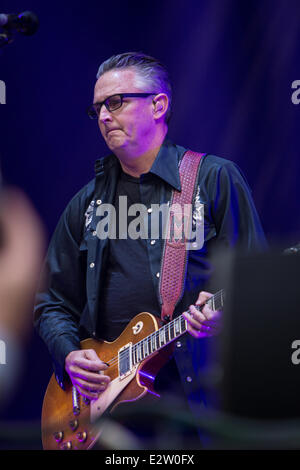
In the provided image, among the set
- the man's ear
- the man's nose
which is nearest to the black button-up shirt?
the man's ear

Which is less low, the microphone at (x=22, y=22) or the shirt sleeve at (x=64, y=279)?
the microphone at (x=22, y=22)

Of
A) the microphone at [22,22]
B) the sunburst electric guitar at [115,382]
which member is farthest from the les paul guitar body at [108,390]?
the microphone at [22,22]

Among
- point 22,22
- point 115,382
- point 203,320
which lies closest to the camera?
point 22,22

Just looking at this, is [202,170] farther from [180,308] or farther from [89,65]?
[89,65]

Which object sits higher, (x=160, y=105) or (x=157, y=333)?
(x=160, y=105)

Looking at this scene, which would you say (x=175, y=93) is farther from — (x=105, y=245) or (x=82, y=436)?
(x=82, y=436)

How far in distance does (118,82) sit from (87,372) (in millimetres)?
1044

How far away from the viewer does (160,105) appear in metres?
2.21

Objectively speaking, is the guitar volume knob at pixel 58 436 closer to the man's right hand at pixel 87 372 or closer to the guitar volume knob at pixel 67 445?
the guitar volume knob at pixel 67 445

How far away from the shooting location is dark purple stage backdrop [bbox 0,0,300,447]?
7.06 ft

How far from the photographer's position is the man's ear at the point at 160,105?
2.20 meters

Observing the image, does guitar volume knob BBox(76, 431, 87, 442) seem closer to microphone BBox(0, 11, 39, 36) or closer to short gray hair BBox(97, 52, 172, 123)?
short gray hair BBox(97, 52, 172, 123)

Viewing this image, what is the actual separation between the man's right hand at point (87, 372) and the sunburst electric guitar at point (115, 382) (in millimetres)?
24

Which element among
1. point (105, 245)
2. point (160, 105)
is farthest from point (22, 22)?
point (105, 245)
